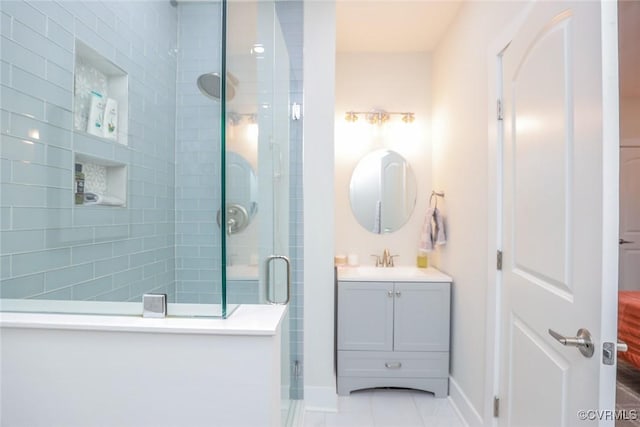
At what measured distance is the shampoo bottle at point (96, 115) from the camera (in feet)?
4.99

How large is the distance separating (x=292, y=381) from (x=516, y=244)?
4.79ft

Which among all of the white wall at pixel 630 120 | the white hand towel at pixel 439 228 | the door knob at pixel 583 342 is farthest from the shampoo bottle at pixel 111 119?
the white wall at pixel 630 120

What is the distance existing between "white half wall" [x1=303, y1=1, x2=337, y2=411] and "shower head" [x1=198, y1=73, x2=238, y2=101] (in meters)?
0.66

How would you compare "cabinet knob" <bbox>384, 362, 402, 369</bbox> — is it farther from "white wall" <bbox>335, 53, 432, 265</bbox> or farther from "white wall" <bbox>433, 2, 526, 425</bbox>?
"white wall" <bbox>335, 53, 432, 265</bbox>

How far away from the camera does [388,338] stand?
2.23 metres

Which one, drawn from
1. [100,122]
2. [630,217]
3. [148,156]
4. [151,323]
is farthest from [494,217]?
[630,217]

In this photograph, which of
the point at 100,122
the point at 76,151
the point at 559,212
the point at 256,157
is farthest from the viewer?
the point at 100,122

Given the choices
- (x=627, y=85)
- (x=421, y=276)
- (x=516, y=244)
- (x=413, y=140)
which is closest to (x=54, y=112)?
(x=516, y=244)

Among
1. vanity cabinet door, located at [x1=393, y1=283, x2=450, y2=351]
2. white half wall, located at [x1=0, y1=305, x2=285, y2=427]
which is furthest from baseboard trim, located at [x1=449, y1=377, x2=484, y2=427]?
white half wall, located at [x1=0, y1=305, x2=285, y2=427]

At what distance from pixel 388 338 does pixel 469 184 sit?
1.16 metres

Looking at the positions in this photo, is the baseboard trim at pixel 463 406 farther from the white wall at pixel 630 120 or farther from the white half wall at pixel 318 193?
the white wall at pixel 630 120

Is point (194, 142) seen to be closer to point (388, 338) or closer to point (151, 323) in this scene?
point (151, 323)

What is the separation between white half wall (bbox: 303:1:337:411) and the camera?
2129 millimetres

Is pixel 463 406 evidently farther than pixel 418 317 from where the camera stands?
No
